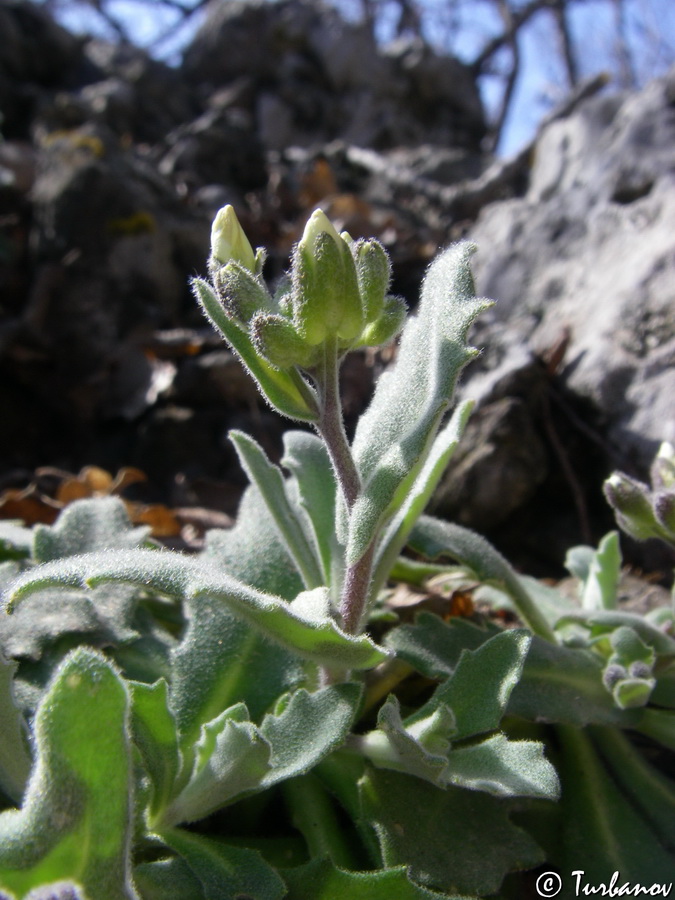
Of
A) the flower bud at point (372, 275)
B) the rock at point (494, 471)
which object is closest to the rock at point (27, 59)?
the rock at point (494, 471)

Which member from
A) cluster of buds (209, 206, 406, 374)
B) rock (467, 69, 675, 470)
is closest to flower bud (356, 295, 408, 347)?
cluster of buds (209, 206, 406, 374)

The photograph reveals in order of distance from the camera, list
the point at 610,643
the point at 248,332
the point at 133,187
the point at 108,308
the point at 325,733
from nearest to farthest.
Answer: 1. the point at 325,733
2. the point at 248,332
3. the point at 610,643
4. the point at 108,308
5. the point at 133,187

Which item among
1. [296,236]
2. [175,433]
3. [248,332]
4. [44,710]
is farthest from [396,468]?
[296,236]

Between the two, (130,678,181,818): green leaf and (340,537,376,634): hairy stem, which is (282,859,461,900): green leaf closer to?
(130,678,181,818): green leaf

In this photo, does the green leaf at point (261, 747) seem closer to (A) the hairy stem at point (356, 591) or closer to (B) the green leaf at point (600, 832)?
(A) the hairy stem at point (356, 591)

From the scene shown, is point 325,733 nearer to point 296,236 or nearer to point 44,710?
point 44,710

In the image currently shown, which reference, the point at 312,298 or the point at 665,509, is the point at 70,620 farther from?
the point at 665,509

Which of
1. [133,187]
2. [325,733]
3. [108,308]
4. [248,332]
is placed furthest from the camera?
[133,187]
